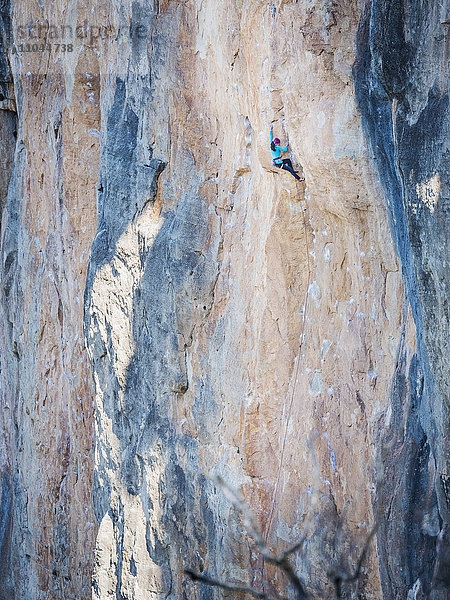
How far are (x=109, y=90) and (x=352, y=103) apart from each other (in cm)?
256

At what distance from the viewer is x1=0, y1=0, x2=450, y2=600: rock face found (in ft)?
12.2

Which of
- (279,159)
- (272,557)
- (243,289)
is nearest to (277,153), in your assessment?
(279,159)

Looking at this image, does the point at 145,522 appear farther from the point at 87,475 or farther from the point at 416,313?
the point at 416,313

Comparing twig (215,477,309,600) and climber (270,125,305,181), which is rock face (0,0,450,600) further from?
twig (215,477,309,600)

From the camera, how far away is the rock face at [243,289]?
12.2 ft

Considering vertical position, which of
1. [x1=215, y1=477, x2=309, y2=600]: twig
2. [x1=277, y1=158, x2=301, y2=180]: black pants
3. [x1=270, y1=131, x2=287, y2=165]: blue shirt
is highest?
[x1=270, y1=131, x2=287, y2=165]: blue shirt

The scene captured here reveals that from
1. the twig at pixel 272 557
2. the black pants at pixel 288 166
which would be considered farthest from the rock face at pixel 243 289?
the twig at pixel 272 557

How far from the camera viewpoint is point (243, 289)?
15.8ft

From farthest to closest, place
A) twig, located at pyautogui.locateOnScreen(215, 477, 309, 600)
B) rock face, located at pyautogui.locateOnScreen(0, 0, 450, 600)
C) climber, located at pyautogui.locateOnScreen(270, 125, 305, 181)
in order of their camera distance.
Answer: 1. climber, located at pyautogui.locateOnScreen(270, 125, 305, 181)
2. rock face, located at pyautogui.locateOnScreen(0, 0, 450, 600)
3. twig, located at pyautogui.locateOnScreen(215, 477, 309, 600)

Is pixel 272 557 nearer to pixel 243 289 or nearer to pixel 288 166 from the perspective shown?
pixel 243 289

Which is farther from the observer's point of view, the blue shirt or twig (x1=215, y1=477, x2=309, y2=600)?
the blue shirt

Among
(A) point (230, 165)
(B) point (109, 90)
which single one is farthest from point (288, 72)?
(B) point (109, 90)

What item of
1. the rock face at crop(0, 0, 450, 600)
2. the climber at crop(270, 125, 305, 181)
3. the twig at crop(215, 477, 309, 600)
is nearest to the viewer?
the twig at crop(215, 477, 309, 600)

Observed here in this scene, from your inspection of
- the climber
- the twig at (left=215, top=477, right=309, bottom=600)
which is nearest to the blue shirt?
the climber
